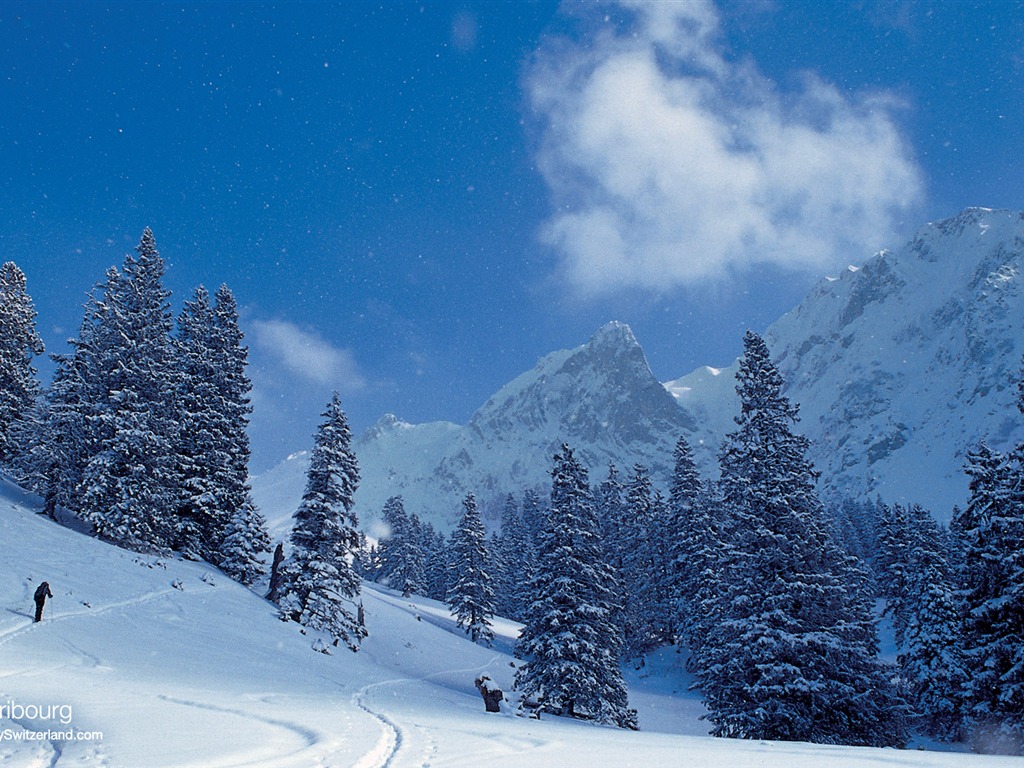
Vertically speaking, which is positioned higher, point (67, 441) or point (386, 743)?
point (67, 441)

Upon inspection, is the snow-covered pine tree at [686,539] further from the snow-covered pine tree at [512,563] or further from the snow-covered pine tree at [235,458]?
the snow-covered pine tree at [235,458]

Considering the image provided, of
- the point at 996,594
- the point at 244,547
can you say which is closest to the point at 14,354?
the point at 244,547

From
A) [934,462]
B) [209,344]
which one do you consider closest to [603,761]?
[209,344]

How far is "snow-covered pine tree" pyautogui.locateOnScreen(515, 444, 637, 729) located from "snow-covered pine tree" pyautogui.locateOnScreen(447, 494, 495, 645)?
2142cm

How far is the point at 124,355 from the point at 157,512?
7533 mm

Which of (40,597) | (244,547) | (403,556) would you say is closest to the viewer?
(40,597)

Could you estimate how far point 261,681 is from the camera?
13.9 m

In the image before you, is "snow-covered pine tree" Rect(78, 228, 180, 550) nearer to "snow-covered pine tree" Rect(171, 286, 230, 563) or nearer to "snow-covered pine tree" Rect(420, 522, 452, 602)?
"snow-covered pine tree" Rect(171, 286, 230, 563)

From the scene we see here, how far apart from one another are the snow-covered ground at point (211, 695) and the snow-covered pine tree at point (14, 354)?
7977 millimetres

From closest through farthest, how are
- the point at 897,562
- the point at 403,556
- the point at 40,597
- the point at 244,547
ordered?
the point at 40,597
the point at 244,547
the point at 897,562
the point at 403,556

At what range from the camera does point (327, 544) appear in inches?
1079

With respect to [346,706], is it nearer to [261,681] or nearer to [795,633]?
[261,681]

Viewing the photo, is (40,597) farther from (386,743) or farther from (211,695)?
(386,743)

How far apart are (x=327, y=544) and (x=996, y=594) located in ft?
83.3
